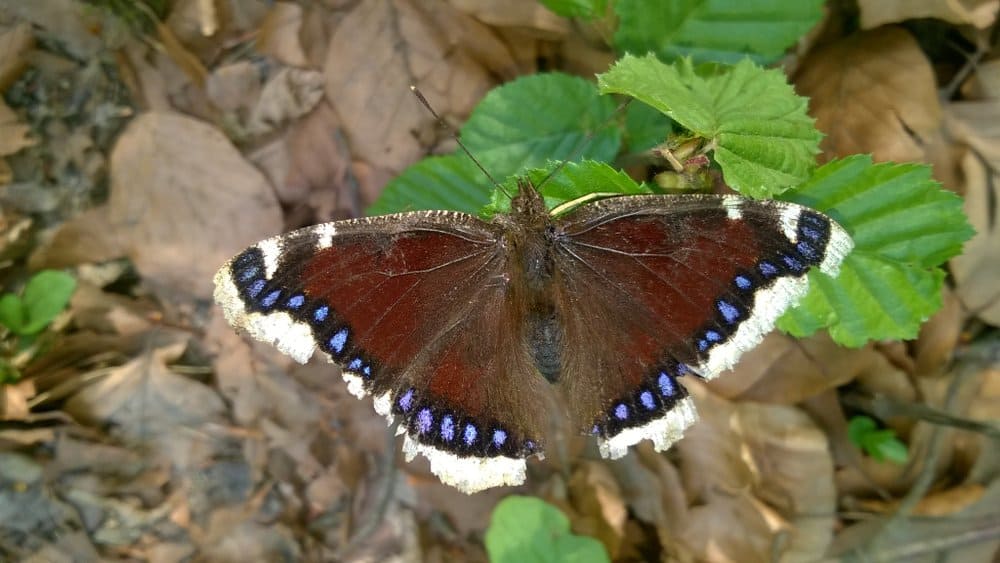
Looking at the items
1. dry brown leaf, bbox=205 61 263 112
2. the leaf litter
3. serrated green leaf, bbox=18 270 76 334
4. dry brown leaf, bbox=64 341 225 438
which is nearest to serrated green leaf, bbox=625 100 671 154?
the leaf litter

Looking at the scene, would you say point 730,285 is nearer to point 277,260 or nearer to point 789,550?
point 277,260

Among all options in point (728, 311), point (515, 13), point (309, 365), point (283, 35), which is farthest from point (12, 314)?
point (728, 311)

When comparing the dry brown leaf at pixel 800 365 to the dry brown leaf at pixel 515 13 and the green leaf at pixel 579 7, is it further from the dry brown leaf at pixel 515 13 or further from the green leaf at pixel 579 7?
the dry brown leaf at pixel 515 13

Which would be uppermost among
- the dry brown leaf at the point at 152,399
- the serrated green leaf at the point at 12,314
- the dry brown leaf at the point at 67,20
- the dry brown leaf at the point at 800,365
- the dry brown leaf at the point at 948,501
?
the dry brown leaf at the point at 67,20

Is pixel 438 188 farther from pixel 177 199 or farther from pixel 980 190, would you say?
pixel 980 190

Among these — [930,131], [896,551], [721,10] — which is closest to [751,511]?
[896,551]

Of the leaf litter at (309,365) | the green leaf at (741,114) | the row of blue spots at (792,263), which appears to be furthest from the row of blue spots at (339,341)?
the leaf litter at (309,365)
